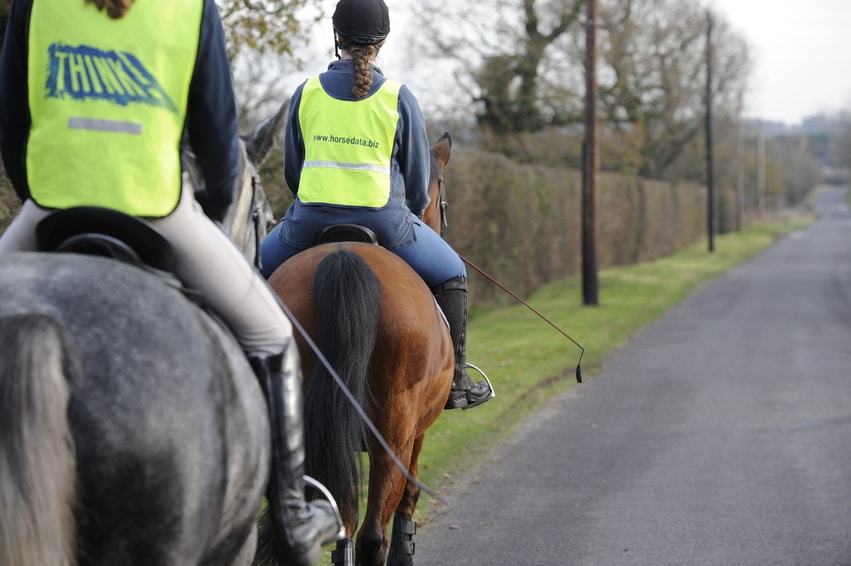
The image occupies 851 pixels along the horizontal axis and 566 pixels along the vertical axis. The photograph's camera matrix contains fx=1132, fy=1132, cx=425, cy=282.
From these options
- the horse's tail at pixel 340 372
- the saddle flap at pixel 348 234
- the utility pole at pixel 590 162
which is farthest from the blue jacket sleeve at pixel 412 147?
the utility pole at pixel 590 162

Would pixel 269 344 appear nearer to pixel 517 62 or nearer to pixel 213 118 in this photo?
pixel 213 118

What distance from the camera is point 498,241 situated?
22.2m

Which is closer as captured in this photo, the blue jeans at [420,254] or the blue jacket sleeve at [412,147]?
the blue jacket sleeve at [412,147]

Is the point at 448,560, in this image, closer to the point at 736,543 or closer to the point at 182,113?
the point at 736,543

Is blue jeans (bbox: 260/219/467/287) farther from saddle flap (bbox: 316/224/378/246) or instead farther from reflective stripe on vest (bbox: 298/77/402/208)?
reflective stripe on vest (bbox: 298/77/402/208)

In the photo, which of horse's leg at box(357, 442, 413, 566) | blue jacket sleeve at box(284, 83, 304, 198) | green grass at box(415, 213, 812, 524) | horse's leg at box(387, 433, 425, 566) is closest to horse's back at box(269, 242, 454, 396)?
horse's leg at box(357, 442, 413, 566)

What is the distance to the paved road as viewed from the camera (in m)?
6.21

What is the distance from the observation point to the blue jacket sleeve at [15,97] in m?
2.88

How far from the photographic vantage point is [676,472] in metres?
8.12

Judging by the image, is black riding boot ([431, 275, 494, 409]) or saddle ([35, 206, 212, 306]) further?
black riding boot ([431, 275, 494, 409])

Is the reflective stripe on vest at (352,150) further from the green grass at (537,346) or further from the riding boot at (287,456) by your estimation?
the green grass at (537,346)

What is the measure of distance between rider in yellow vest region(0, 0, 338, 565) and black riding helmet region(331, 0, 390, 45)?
1943 mm

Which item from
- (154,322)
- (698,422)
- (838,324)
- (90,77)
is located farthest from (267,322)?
(838,324)

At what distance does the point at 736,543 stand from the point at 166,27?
15.2 ft
